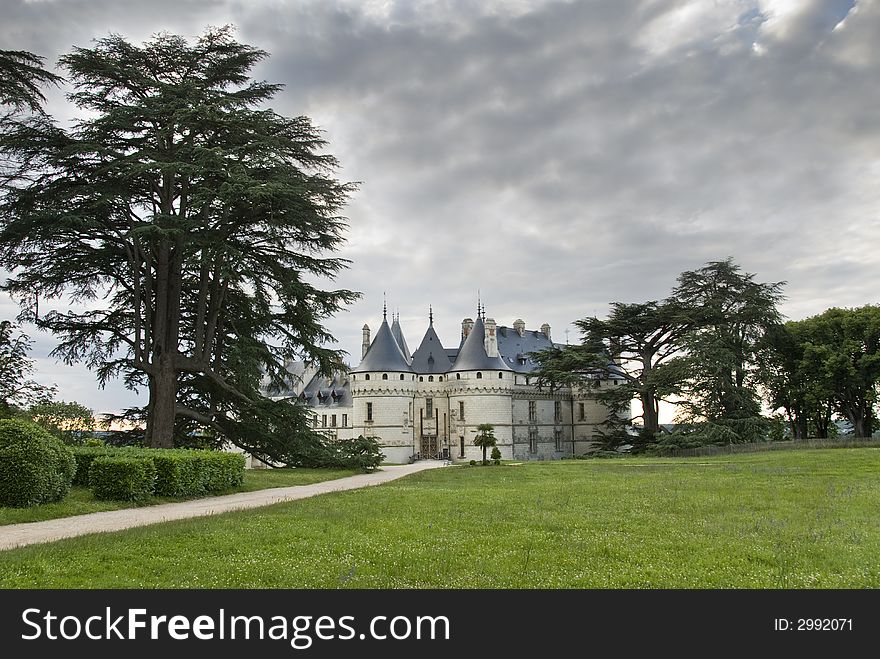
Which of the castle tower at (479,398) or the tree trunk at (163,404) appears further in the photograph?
the castle tower at (479,398)

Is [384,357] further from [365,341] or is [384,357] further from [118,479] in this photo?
[118,479]

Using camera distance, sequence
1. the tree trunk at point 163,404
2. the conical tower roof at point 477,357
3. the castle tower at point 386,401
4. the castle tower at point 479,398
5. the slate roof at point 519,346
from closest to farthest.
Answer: the tree trunk at point 163,404, the castle tower at point 386,401, the castle tower at point 479,398, the conical tower roof at point 477,357, the slate roof at point 519,346

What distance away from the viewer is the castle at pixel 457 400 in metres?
47.0

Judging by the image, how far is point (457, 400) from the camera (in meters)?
48.5

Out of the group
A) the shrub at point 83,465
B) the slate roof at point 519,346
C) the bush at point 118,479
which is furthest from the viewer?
the slate roof at point 519,346

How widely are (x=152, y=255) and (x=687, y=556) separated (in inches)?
727

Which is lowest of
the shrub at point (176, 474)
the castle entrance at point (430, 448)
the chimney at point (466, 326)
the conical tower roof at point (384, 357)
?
the castle entrance at point (430, 448)

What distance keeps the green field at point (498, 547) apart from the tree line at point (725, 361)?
26.8m

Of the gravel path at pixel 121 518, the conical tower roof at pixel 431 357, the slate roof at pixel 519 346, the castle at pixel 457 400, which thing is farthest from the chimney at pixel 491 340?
the gravel path at pixel 121 518

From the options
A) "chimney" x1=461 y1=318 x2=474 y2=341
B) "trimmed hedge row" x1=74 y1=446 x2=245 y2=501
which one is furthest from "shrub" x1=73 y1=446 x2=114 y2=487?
"chimney" x1=461 y1=318 x2=474 y2=341

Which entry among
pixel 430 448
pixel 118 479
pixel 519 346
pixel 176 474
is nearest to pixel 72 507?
pixel 118 479

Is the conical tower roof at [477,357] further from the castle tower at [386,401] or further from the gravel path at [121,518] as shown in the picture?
the gravel path at [121,518]

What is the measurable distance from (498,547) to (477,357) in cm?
4107

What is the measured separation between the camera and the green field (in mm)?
5922
